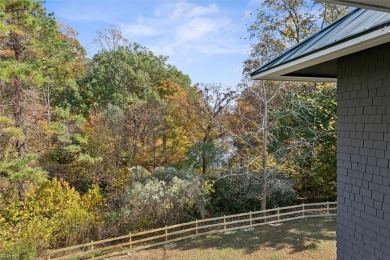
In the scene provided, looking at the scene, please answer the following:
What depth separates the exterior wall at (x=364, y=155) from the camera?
2531mm

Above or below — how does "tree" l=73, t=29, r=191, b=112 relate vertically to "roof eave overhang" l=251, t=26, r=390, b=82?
above

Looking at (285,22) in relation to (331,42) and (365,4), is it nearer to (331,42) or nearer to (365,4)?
(331,42)

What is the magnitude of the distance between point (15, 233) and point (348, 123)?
34.5 ft

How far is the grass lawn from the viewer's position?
8.88 m

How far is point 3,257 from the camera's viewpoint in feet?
24.8

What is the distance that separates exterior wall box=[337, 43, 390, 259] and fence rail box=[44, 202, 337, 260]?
25.6 ft

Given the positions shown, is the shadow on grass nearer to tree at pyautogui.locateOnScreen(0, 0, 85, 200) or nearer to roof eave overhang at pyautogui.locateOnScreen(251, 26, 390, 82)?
tree at pyautogui.locateOnScreen(0, 0, 85, 200)

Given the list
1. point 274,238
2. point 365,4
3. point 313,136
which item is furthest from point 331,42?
point 313,136

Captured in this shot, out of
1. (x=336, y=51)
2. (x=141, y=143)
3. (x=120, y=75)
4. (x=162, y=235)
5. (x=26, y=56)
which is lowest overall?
(x=162, y=235)

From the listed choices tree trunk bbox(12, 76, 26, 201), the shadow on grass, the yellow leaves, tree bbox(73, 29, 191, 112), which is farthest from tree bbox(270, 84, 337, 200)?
tree trunk bbox(12, 76, 26, 201)

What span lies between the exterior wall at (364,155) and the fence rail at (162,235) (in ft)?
25.6

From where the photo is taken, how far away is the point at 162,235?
1033cm

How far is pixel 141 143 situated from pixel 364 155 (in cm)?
1346

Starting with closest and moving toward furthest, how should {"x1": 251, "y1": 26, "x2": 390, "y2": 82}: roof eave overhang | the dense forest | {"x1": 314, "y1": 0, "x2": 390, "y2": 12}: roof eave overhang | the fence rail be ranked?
{"x1": 314, "y1": 0, "x2": 390, "y2": 12}: roof eave overhang < {"x1": 251, "y1": 26, "x2": 390, "y2": 82}: roof eave overhang < the fence rail < the dense forest
